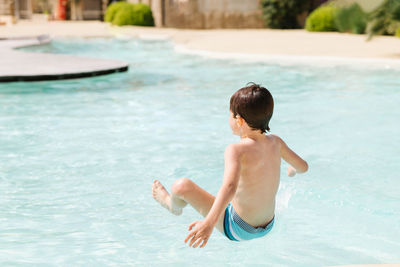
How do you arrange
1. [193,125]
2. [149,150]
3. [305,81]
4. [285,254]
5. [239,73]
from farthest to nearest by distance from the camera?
[239,73] → [305,81] → [193,125] → [149,150] → [285,254]

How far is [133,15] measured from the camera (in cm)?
3180

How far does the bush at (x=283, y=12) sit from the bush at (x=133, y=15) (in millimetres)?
6861

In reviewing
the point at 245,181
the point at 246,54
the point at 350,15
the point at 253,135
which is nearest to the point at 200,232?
the point at 245,181

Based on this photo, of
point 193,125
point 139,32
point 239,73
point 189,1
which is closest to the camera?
point 193,125

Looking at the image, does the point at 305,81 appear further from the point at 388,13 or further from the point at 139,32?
the point at 139,32

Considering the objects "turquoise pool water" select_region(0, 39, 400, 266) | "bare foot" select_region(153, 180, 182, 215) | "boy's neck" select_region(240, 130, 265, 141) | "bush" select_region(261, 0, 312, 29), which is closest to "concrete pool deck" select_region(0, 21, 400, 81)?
"turquoise pool water" select_region(0, 39, 400, 266)

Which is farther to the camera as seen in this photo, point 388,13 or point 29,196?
point 388,13

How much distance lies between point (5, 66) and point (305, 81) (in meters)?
6.59

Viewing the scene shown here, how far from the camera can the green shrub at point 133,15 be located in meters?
31.6

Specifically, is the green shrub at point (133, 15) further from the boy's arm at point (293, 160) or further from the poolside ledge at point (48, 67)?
the boy's arm at point (293, 160)

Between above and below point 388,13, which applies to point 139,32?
below

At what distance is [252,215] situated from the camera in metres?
3.59

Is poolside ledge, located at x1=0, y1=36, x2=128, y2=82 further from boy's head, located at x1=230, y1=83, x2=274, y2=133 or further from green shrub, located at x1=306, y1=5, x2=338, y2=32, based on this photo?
green shrub, located at x1=306, y1=5, x2=338, y2=32

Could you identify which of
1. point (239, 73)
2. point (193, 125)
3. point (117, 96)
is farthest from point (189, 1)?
point (193, 125)
